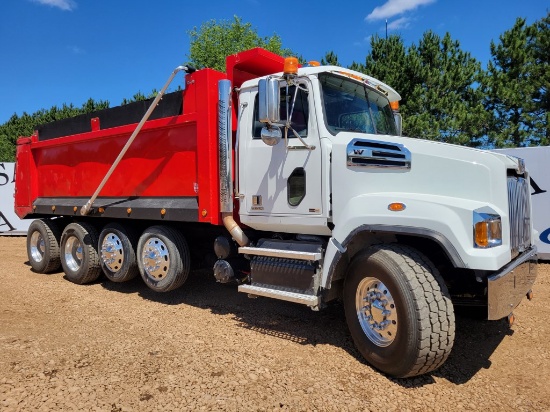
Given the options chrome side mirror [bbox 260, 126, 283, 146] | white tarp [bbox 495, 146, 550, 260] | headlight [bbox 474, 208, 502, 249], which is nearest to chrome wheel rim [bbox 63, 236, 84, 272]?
chrome side mirror [bbox 260, 126, 283, 146]

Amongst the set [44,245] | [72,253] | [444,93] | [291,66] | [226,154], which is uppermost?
[444,93]

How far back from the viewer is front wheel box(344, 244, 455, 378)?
10.4ft

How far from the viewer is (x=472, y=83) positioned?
1961 cm

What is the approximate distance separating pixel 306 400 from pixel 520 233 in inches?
92.3

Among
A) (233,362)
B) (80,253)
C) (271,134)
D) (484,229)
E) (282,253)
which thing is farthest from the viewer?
(80,253)

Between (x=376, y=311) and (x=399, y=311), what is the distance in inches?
11.1

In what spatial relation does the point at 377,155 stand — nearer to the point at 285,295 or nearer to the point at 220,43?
the point at 285,295

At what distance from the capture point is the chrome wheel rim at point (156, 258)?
5.33 metres

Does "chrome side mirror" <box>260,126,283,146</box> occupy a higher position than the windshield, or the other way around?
the windshield

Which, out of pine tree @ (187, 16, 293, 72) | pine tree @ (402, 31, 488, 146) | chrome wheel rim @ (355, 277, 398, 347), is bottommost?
chrome wheel rim @ (355, 277, 398, 347)

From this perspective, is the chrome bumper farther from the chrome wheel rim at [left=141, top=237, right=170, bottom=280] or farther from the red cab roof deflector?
the chrome wheel rim at [left=141, top=237, right=170, bottom=280]

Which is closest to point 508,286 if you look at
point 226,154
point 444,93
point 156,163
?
point 226,154

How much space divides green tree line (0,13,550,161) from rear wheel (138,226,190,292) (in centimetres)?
1396

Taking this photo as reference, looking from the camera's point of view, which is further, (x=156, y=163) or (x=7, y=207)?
(x=7, y=207)
